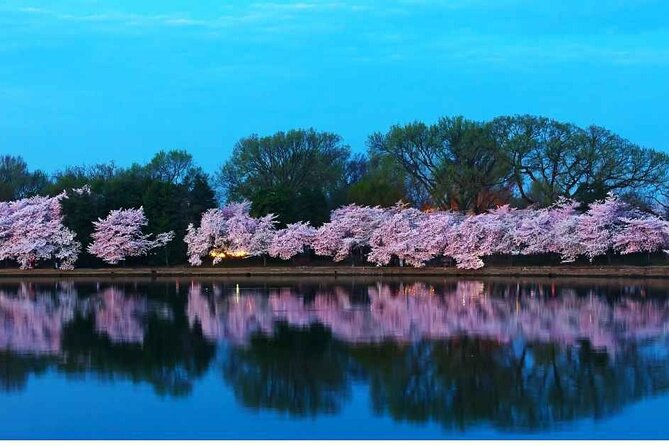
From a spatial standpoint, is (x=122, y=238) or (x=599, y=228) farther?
(x=122, y=238)

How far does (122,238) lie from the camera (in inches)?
2186

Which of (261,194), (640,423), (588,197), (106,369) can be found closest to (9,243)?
(261,194)

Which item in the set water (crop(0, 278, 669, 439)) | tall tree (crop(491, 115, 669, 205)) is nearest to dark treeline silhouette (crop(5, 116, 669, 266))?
tall tree (crop(491, 115, 669, 205))

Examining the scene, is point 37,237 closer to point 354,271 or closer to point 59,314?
point 354,271

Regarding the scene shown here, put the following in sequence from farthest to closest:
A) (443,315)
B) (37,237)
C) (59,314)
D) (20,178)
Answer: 1. (20,178)
2. (37,237)
3. (59,314)
4. (443,315)

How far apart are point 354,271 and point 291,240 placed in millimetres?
4884

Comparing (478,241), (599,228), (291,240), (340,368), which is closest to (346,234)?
(291,240)

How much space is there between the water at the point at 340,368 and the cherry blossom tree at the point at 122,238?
23517 millimetres

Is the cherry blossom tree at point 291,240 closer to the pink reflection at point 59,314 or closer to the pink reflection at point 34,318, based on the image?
the pink reflection at point 59,314

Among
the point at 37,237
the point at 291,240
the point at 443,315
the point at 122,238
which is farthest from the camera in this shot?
the point at 37,237

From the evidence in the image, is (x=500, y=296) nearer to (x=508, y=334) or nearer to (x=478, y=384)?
(x=508, y=334)

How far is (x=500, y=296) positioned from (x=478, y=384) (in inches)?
720

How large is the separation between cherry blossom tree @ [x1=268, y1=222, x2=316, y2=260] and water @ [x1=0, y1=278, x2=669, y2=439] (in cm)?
2148

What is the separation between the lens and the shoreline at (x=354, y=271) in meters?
46.0
